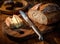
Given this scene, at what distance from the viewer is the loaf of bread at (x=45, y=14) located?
0.85 m

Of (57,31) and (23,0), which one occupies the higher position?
(23,0)

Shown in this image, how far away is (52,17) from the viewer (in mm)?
854

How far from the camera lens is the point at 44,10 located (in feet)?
2.96

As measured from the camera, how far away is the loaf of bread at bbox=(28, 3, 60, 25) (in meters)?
0.85

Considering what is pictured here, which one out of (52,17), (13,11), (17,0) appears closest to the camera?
(52,17)

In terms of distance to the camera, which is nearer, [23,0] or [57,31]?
[57,31]

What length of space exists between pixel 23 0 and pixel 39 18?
30 centimetres

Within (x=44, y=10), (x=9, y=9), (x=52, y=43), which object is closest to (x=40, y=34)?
(x=52, y=43)

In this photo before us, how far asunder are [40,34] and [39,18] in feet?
0.44

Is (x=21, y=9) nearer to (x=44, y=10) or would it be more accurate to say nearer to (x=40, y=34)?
(x=44, y=10)

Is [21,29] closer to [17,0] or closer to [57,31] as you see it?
[57,31]

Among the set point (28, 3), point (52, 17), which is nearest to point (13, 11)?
point (28, 3)

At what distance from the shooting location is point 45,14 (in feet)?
2.84

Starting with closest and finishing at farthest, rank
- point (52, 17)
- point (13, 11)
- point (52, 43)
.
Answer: point (52, 43)
point (52, 17)
point (13, 11)
